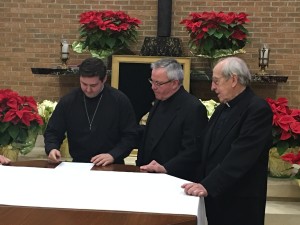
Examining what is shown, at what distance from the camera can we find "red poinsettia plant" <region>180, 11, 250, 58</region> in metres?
5.65

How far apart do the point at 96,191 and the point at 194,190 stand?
1.46ft

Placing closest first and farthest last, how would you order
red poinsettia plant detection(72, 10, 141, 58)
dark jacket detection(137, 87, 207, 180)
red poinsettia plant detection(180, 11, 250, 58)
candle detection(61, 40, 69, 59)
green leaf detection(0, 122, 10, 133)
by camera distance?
dark jacket detection(137, 87, 207, 180), green leaf detection(0, 122, 10, 133), red poinsettia plant detection(180, 11, 250, 58), red poinsettia plant detection(72, 10, 141, 58), candle detection(61, 40, 69, 59)

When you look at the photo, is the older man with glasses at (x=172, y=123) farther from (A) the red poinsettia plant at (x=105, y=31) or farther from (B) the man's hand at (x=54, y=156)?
(A) the red poinsettia plant at (x=105, y=31)

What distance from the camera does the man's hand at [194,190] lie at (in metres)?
2.16

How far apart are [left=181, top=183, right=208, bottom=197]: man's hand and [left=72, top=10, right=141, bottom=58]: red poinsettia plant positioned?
3.83m

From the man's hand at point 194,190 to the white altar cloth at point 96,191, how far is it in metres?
0.02

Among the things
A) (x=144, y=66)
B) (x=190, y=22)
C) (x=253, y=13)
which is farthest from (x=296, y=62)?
(x=144, y=66)

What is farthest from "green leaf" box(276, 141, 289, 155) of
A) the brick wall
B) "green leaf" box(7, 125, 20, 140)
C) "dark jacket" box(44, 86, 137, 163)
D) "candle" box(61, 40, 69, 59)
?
"candle" box(61, 40, 69, 59)

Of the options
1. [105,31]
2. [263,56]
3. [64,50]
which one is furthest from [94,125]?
[263,56]

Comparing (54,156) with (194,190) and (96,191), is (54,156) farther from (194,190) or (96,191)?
(194,190)

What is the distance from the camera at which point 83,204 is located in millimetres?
1920

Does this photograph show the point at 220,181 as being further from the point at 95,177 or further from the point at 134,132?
the point at 134,132

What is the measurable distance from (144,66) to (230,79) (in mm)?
3430

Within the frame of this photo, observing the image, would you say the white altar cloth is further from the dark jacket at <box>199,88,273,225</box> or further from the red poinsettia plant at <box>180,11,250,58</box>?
the red poinsettia plant at <box>180,11,250,58</box>
